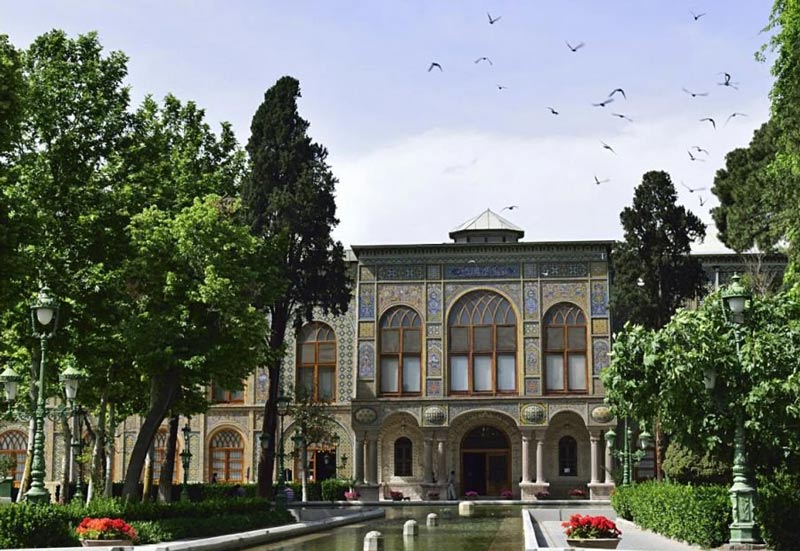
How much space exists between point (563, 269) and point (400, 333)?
302 inches

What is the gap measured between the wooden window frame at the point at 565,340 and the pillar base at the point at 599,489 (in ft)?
13.1

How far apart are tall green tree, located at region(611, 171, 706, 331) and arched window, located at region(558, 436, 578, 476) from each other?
8640 millimetres

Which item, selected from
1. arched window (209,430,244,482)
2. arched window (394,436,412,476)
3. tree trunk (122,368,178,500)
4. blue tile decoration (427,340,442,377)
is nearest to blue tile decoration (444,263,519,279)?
blue tile decoration (427,340,442,377)

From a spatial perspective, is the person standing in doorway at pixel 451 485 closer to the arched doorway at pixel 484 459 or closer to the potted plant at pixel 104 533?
the arched doorway at pixel 484 459

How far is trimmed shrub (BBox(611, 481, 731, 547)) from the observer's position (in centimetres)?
2070

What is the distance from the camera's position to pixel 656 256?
43500 mm

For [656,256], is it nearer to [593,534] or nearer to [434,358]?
[434,358]

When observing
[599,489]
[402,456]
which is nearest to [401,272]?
[402,456]

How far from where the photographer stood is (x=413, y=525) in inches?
1050

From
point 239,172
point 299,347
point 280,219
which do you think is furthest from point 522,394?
point 239,172

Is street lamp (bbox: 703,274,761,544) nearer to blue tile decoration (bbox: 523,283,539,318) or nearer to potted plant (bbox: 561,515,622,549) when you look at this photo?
potted plant (bbox: 561,515,622,549)

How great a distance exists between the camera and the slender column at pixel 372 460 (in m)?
49.9

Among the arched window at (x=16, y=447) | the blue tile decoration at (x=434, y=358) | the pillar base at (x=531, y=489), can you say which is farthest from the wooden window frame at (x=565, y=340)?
the arched window at (x=16, y=447)

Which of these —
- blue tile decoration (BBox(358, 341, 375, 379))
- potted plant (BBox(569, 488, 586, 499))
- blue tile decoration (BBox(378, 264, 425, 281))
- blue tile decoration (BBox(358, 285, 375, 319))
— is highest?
blue tile decoration (BBox(378, 264, 425, 281))
